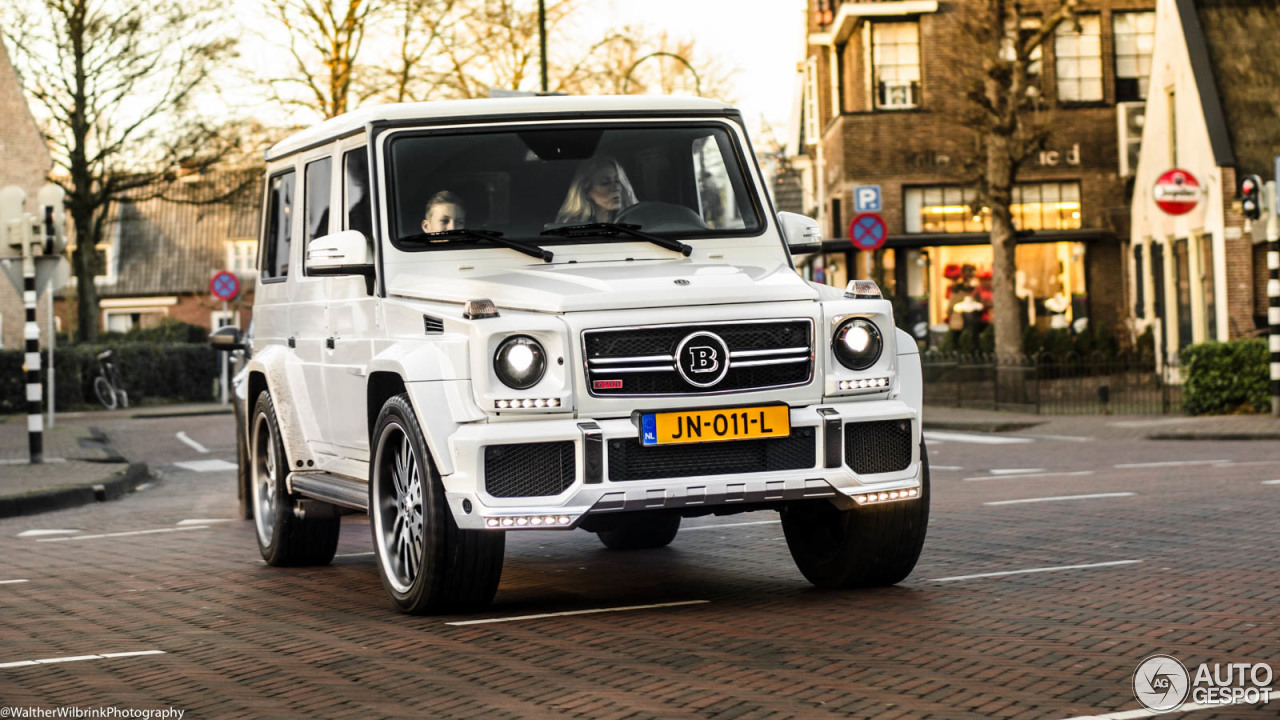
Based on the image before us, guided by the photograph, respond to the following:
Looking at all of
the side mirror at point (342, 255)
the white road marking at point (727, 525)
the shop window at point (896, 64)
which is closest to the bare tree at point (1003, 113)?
the shop window at point (896, 64)

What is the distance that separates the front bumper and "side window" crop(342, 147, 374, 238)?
1.82 metres

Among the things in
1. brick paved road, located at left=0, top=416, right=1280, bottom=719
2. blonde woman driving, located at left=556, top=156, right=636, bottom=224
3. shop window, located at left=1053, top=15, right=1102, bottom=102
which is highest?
shop window, located at left=1053, top=15, right=1102, bottom=102

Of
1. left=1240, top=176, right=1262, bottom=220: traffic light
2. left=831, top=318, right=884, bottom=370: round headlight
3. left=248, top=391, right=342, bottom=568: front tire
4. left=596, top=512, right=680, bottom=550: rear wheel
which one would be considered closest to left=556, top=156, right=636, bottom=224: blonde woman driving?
left=831, top=318, right=884, bottom=370: round headlight

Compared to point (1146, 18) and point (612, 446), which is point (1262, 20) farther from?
point (612, 446)

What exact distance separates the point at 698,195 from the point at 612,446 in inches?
76.8

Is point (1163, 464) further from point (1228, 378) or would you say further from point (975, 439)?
point (1228, 378)

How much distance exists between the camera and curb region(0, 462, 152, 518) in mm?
15383

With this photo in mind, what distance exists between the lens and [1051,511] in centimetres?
1185

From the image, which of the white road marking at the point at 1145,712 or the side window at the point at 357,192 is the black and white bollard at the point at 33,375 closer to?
the side window at the point at 357,192

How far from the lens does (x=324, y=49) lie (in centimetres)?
4156

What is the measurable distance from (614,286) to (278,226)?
11.8ft

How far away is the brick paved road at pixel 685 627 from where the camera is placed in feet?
19.0

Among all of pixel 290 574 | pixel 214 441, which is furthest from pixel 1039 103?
pixel 290 574

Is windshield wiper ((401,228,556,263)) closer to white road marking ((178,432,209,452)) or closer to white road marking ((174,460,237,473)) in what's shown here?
white road marking ((174,460,237,473))
